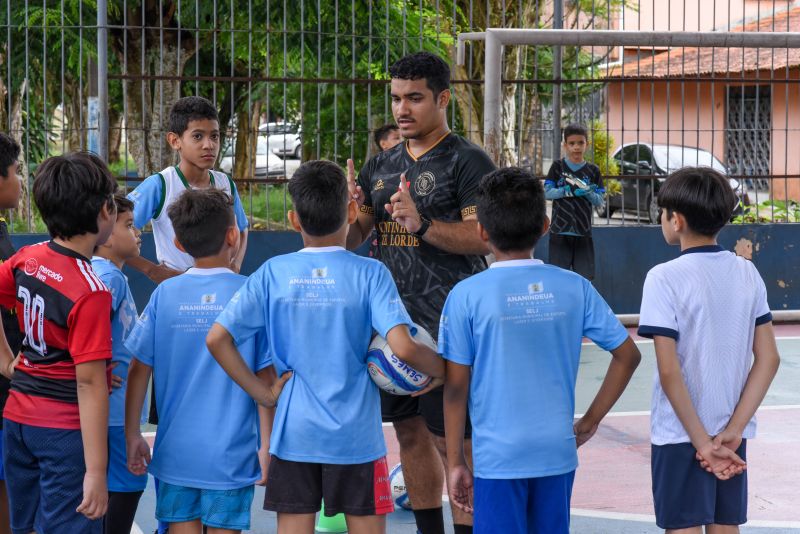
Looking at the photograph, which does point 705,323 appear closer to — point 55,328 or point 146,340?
point 146,340

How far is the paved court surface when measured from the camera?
5.32m

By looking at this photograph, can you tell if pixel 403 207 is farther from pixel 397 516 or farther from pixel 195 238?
pixel 397 516

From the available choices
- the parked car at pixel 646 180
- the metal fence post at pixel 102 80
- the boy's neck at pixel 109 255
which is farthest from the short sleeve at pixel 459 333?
the parked car at pixel 646 180

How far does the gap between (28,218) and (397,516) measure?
18.1 feet

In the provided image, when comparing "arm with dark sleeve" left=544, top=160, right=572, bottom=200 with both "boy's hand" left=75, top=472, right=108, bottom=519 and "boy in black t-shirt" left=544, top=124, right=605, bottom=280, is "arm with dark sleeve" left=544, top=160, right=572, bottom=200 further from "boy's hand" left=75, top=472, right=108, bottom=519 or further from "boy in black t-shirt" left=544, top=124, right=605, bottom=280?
"boy's hand" left=75, top=472, right=108, bottom=519

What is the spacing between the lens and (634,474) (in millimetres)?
6160

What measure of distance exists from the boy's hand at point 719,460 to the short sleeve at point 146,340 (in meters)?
1.94

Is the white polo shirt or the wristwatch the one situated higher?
the wristwatch

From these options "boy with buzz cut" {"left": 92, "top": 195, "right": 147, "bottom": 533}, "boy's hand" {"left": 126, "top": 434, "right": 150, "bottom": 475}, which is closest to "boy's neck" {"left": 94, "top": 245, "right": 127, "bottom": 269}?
"boy with buzz cut" {"left": 92, "top": 195, "right": 147, "bottom": 533}

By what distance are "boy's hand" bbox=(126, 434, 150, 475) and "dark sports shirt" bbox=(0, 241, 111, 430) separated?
318mm

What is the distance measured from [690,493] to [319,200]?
1.63 metres

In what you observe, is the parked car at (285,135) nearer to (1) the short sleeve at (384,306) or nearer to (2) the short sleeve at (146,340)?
(2) the short sleeve at (146,340)

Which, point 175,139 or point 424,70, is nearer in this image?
point 424,70

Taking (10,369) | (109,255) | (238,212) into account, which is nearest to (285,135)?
(238,212)
